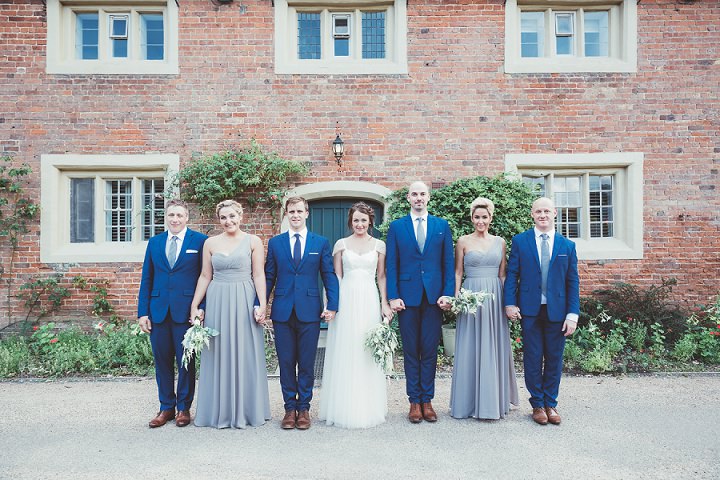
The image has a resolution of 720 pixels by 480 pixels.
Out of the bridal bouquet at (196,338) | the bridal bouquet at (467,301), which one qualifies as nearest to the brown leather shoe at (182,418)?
the bridal bouquet at (196,338)

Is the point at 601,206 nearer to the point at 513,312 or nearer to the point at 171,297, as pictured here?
the point at 513,312

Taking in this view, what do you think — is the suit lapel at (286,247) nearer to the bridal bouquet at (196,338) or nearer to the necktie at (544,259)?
the bridal bouquet at (196,338)

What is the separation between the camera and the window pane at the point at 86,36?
7312 millimetres

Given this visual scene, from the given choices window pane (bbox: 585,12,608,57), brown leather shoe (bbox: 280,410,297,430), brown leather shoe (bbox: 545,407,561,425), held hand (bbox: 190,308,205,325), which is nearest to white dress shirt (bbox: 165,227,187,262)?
held hand (bbox: 190,308,205,325)

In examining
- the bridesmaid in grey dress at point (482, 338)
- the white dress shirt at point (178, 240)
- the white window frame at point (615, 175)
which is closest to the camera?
the white dress shirt at point (178, 240)

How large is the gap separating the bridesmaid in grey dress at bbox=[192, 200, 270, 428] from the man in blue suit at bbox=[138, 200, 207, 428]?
0.11 metres

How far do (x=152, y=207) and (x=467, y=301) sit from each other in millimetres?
5397

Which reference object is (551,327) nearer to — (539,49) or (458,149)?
(458,149)

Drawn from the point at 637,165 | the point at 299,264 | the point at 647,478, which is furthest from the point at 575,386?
the point at 637,165

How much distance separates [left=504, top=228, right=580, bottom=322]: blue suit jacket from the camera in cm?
408

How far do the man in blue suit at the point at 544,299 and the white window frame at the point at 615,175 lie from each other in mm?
3167

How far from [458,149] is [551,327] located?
371 centimetres

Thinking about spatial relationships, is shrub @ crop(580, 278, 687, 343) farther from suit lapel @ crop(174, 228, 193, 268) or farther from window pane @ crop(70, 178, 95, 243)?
window pane @ crop(70, 178, 95, 243)

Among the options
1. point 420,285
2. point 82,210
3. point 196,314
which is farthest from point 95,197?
point 420,285
